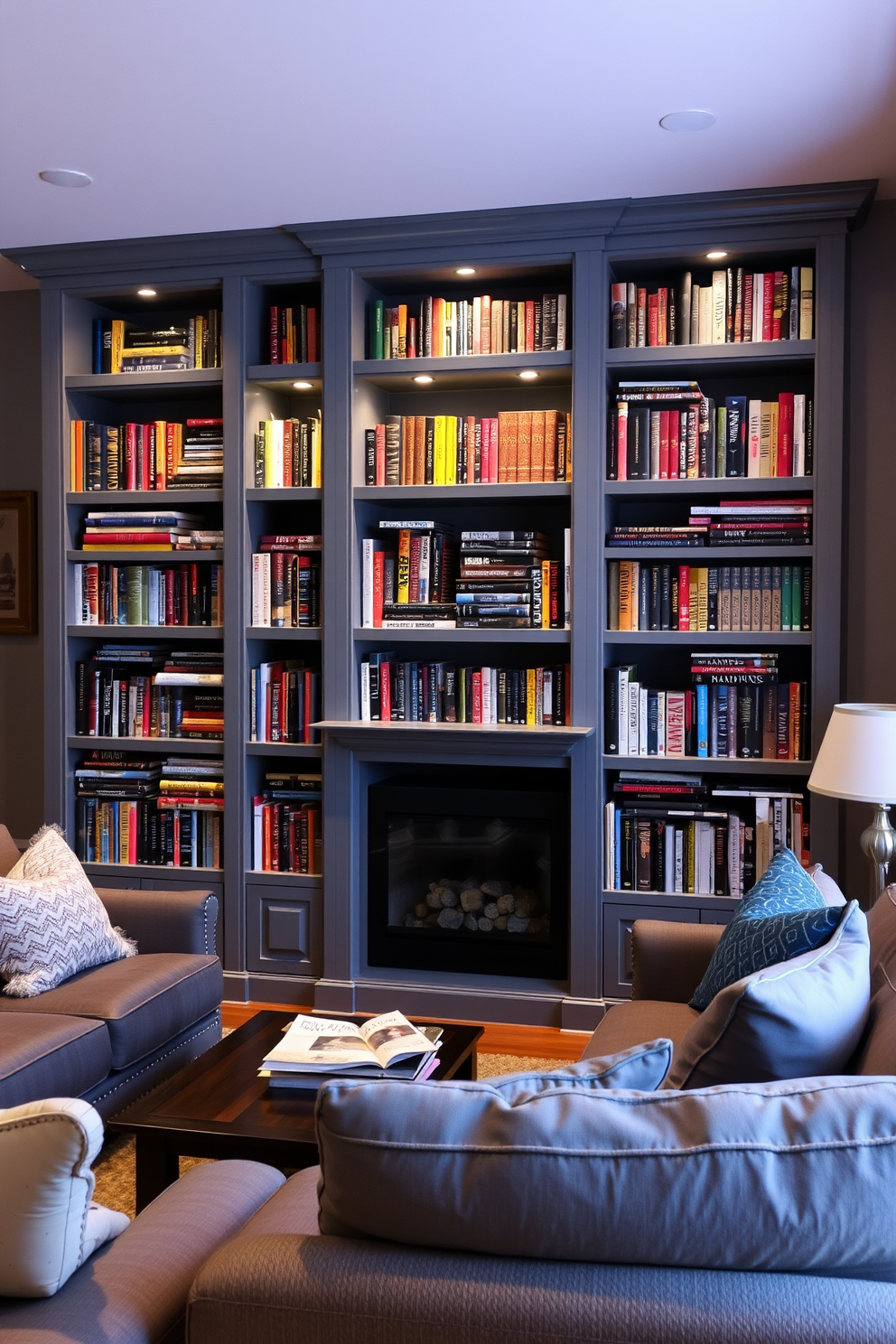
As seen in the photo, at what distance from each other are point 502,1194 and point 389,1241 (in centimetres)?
16

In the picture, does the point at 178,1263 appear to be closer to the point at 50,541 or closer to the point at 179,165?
the point at 179,165

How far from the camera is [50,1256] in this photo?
128 centimetres

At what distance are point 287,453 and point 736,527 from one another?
5.35 feet

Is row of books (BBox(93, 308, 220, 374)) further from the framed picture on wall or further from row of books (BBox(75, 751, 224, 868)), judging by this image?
row of books (BBox(75, 751, 224, 868))

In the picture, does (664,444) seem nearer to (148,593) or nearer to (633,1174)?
(148,593)

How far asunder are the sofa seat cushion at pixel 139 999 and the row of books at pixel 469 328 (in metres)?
2.22

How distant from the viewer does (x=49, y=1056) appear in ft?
8.75

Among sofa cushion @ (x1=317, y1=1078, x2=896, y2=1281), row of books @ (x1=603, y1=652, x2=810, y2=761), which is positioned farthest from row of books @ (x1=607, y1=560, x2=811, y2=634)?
sofa cushion @ (x1=317, y1=1078, x2=896, y2=1281)

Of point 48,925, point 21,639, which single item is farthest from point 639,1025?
point 21,639

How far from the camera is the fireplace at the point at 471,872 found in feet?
13.5

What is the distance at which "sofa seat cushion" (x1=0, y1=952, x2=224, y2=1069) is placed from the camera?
9.62ft

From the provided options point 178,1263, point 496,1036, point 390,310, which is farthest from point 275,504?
point 178,1263

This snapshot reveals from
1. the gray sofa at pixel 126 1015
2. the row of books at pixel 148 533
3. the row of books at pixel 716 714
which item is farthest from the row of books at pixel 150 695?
the row of books at pixel 716 714

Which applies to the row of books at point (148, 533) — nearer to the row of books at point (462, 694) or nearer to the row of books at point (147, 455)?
the row of books at point (147, 455)
